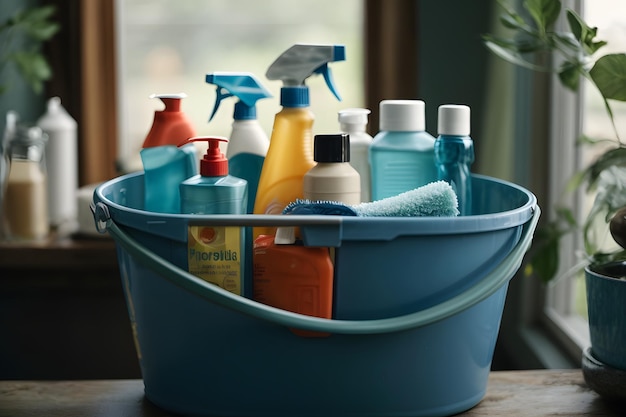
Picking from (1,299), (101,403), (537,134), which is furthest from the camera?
(1,299)

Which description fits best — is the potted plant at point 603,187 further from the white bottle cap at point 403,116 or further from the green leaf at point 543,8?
the white bottle cap at point 403,116

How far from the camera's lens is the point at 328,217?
2.00 ft

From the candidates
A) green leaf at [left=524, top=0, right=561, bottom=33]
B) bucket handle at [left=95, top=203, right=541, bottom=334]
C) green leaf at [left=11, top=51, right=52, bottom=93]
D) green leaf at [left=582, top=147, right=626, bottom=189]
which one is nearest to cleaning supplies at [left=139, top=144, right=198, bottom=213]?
bucket handle at [left=95, top=203, right=541, bottom=334]

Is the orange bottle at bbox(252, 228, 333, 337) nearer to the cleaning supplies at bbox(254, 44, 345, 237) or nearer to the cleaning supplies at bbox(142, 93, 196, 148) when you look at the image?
the cleaning supplies at bbox(254, 44, 345, 237)

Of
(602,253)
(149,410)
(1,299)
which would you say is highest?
(602,253)

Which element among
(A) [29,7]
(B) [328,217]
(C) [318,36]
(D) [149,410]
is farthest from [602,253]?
(A) [29,7]

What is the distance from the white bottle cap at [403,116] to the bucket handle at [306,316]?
0.18m

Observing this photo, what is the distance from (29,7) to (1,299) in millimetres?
675

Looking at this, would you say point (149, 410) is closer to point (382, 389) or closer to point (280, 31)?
point (382, 389)

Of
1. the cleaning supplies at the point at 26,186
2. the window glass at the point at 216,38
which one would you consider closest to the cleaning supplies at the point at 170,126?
the cleaning supplies at the point at 26,186

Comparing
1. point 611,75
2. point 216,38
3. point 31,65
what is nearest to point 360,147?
point 611,75

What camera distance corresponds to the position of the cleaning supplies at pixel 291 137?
740mm

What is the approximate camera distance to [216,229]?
64cm

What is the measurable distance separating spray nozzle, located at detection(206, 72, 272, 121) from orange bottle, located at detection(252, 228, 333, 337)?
0.62 feet
